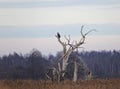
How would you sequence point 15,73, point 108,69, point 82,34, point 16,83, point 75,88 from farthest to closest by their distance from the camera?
point 108,69, point 15,73, point 82,34, point 16,83, point 75,88

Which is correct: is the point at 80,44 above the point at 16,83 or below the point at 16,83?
above

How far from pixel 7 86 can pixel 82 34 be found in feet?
26.8

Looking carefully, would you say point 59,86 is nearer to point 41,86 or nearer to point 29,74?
point 41,86

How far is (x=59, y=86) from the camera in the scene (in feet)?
72.7

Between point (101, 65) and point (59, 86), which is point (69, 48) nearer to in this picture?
point (59, 86)

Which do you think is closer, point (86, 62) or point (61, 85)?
point (61, 85)

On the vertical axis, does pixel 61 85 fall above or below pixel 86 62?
above

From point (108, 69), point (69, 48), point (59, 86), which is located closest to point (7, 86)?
point (59, 86)

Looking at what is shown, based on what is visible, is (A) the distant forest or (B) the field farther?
(A) the distant forest

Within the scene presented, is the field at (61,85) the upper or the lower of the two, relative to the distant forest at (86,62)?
upper

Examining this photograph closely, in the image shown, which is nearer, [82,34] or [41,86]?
[41,86]

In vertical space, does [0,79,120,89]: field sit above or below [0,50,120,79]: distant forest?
above

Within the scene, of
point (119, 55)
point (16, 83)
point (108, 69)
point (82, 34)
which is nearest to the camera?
point (16, 83)

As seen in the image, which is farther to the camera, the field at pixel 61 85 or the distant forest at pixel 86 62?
the distant forest at pixel 86 62
